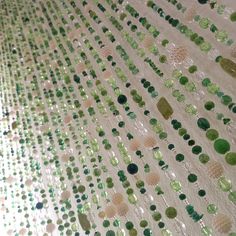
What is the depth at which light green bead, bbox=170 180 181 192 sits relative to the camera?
474mm

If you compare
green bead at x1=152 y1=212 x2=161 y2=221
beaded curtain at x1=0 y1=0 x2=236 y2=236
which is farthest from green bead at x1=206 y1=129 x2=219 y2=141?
green bead at x1=152 y1=212 x2=161 y2=221

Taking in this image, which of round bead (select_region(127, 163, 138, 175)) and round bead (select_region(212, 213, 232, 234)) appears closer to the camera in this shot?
round bead (select_region(212, 213, 232, 234))

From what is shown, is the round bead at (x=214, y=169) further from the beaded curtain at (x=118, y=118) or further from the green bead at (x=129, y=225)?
the green bead at (x=129, y=225)

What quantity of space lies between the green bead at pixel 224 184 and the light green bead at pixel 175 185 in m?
0.05

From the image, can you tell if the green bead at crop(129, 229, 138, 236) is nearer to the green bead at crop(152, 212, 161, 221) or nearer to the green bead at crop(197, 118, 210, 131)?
the green bead at crop(152, 212, 161, 221)

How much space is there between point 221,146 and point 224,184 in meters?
0.04

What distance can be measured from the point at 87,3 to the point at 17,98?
20 centimetres

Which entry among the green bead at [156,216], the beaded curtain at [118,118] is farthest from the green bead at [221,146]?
the green bead at [156,216]

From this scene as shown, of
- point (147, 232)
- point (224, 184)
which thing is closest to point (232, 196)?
point (224, 184)

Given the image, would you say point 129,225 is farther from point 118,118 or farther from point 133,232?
point 118,118

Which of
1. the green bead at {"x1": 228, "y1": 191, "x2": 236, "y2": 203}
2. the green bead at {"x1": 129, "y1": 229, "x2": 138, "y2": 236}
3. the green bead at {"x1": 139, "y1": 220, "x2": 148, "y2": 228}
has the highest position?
the green bead at {"x1": 228, "y1": 191, "x2": 236, "y2": 203}

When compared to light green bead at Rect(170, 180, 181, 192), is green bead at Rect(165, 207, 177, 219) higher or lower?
lower

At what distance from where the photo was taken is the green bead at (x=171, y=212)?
1.54 ft

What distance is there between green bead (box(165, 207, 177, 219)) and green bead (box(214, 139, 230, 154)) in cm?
8
